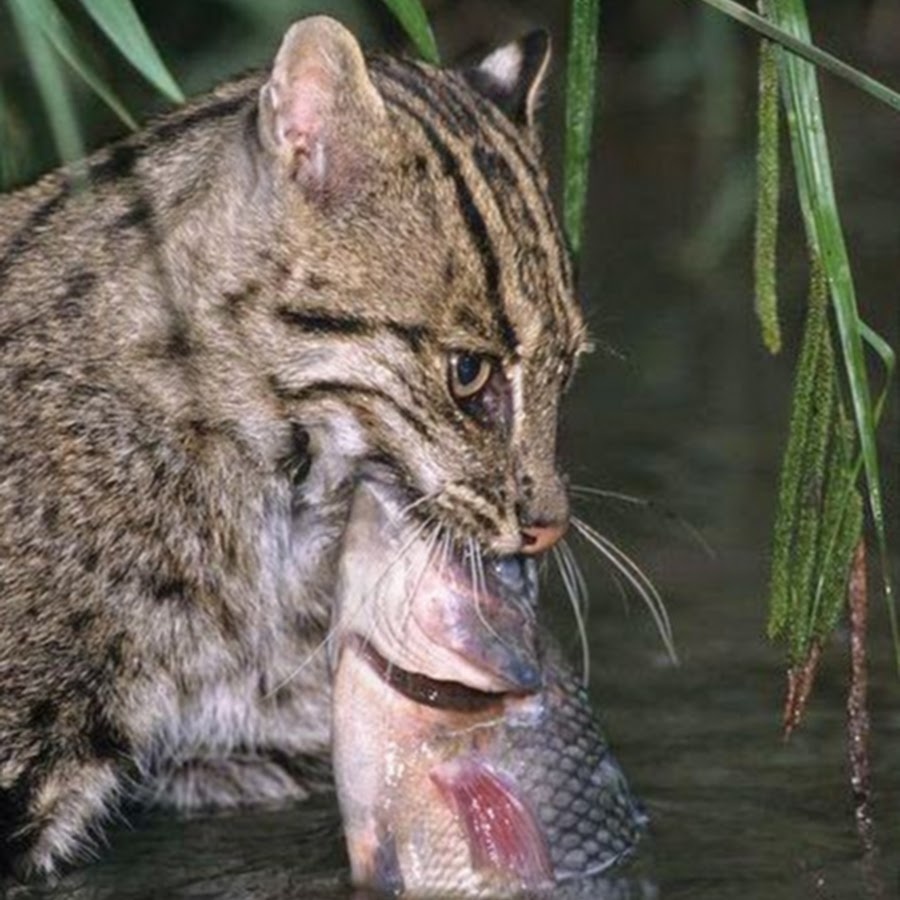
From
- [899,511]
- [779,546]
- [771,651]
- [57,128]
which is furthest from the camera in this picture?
[899,511]

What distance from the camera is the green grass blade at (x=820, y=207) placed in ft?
23.4

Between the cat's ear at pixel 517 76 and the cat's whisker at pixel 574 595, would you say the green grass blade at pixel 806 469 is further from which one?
the cat's ear at pixel 517 76

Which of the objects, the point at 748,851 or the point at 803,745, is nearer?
the point at 748,851

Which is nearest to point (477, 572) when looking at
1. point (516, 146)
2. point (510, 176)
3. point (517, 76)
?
point (510, 176)

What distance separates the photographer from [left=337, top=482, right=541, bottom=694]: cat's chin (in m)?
7.64

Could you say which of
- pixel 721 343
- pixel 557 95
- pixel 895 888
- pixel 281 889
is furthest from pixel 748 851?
pixel 557 95

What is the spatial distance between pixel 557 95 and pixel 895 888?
25.1ft

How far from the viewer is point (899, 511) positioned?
10.9 meters

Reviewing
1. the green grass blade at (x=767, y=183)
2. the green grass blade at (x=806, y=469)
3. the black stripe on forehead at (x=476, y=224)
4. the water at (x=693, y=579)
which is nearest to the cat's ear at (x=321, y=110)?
the black stripe on forehead at (x=476, y=224)

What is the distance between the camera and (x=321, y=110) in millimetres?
7906

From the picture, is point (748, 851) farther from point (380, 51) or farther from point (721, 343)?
point (721, 343)

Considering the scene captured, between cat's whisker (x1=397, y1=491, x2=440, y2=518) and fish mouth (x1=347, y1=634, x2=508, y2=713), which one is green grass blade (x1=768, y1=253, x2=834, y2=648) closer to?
fish mouth (x1=347, y1=634, x2=508, y2=713)

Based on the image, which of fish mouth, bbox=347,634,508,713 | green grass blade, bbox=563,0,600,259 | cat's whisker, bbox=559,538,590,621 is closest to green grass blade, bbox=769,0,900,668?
green grass blade, bbox=563,0,600,259

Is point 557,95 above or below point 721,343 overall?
above
